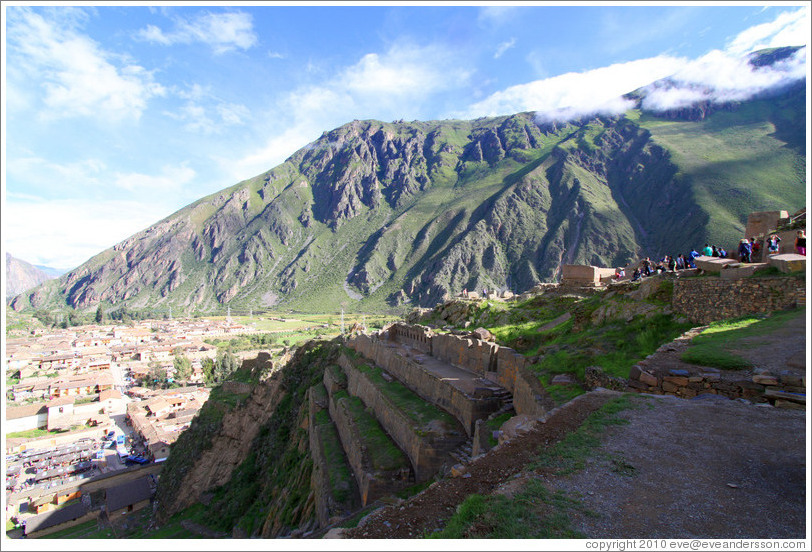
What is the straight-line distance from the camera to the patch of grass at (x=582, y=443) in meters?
5.86

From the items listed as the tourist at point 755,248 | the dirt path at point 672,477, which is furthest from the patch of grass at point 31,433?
the tourist at point 755,248

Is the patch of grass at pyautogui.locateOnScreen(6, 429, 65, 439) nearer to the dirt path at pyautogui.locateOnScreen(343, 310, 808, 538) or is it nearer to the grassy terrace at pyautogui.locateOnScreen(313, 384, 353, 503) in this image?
the grassy terrace at pyautogui.locateOnScreen(313, 384, 353, 503)

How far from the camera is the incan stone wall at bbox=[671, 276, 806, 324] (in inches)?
422

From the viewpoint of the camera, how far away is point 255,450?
3134 cm

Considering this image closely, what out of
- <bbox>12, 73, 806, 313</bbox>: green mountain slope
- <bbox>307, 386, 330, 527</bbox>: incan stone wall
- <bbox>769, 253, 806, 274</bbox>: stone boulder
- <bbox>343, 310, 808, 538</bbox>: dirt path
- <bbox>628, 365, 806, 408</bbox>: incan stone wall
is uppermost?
<bbox>12, 73, 806, 313</bbox>: green mountain slope

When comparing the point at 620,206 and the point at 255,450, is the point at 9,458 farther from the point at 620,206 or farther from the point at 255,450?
the point at 620,206

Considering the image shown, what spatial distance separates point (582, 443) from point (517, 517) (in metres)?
2.44

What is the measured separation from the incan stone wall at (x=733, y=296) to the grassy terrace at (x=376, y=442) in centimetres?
1029

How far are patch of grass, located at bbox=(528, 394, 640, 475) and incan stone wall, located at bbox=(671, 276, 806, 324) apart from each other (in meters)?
6.24

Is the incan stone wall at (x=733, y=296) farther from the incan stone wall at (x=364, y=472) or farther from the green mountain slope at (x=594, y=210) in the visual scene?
the green mountain slope at (x=594, y=210)

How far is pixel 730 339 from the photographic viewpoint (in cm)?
989

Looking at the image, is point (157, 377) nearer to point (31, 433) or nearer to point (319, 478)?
point (31, 433)

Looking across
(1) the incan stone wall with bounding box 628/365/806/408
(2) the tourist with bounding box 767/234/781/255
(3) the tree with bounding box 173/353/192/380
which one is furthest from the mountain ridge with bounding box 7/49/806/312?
(1) the incan stone wall with bounding box 628/365/806/408

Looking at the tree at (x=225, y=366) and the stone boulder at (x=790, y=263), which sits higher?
the stone boulder at (x=790, y=263)
